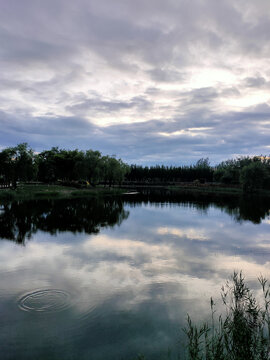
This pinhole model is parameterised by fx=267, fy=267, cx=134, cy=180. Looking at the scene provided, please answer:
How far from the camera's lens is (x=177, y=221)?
94.8ft

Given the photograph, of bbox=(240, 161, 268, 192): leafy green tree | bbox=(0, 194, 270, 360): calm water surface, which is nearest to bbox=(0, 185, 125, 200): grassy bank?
bbox=(0, 194, 270, 360): calm water surface

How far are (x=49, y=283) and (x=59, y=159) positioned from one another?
3107 inches

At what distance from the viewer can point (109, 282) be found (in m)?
11.7

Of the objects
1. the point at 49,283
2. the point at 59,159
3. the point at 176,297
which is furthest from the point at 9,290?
the point at 59,159

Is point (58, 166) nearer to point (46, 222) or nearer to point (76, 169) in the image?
point (76, 169)

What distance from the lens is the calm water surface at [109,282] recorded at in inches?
292

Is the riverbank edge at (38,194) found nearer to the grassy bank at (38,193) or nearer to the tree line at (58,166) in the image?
the grassy bank at (38,193)

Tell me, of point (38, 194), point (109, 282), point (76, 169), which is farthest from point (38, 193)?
point (109, 282)

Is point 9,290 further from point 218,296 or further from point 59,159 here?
point 59,159

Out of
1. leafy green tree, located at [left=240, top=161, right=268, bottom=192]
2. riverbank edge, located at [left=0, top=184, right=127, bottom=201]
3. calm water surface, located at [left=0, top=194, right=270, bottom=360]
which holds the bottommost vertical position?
calm water surface, located at [left=0, top=194, right=270, bottom=360]

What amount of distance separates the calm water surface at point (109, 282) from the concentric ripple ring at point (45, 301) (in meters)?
0.04

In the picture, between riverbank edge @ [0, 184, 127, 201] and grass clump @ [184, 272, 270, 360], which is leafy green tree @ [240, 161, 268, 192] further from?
grass clump @ [184, 272, 270, 360]

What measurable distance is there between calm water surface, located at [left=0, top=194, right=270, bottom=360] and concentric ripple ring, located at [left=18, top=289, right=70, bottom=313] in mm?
35

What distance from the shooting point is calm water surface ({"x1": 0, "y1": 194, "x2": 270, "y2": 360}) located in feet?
24.3
